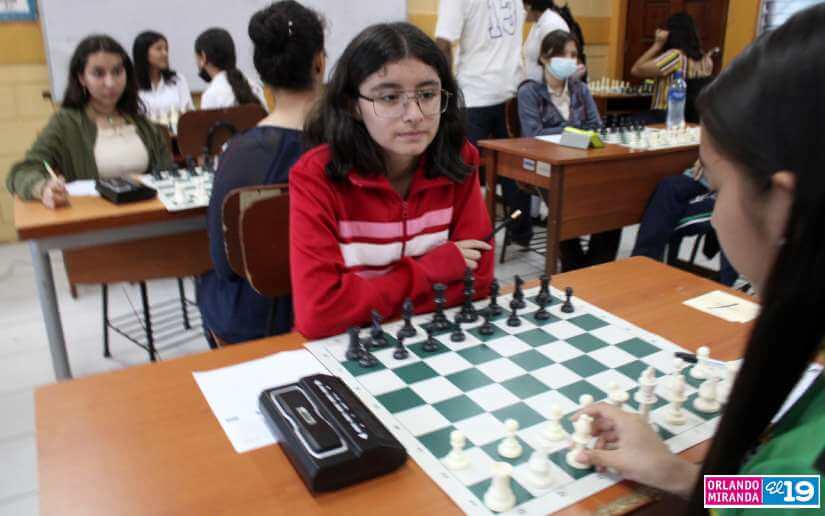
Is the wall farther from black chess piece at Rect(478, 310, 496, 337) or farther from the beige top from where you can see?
black chess piece at Rect(478, 310, 496, 337)

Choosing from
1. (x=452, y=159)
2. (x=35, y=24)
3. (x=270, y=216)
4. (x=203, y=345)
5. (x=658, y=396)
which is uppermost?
(x=35, y=24)

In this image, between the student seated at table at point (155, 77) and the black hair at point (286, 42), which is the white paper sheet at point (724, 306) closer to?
the black hair at point (286, 42)

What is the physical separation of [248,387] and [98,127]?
212 cm

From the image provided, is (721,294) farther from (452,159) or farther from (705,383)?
(452,159)

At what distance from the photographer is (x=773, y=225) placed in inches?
23.4

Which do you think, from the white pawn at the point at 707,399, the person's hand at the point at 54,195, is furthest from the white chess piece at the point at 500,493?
the person's hand at the point at 54,195

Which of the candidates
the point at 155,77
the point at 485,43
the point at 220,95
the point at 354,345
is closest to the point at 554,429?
the point at 354,345

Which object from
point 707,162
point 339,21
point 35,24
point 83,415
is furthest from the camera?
point 339,21

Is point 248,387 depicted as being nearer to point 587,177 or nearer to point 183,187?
point 183,187

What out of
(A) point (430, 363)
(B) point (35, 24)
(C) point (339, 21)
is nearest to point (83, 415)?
(A) point (430, 363)

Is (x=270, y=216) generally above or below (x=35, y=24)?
below

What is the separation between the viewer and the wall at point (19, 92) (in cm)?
420

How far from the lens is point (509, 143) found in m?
3.25

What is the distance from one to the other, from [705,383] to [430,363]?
43cm
